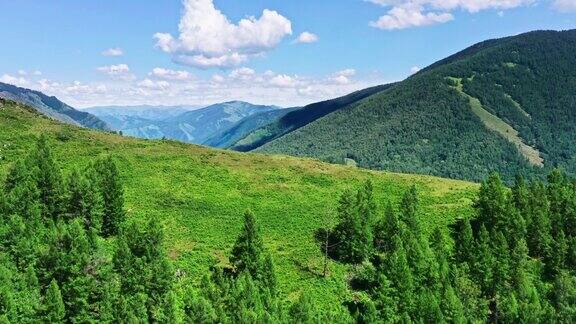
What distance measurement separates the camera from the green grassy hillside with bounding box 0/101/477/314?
72.6m

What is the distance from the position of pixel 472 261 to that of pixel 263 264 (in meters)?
28.7

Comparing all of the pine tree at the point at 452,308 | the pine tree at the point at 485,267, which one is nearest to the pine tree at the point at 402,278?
the pine tree at the point at 452,308

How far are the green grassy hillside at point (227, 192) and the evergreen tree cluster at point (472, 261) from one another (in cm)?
546

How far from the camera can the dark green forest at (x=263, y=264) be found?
50.8 meters

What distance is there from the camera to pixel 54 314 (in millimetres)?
47500

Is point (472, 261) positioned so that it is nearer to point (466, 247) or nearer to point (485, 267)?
point (485, 267)

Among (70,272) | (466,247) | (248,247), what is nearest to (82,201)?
(70,272)

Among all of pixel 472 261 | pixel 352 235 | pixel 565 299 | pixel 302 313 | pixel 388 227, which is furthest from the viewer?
pixel 352 235

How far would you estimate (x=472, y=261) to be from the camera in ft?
226

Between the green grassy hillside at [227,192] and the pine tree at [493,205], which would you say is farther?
the pine tree at [493,205]

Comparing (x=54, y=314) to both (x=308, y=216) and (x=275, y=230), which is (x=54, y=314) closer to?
(x=275, y=230)

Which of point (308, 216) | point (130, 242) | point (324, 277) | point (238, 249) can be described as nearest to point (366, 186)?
point (308, 216)

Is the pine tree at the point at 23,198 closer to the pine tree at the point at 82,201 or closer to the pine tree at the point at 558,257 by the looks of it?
the pine tree at the point at 82,201

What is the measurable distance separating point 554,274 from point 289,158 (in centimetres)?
6158
